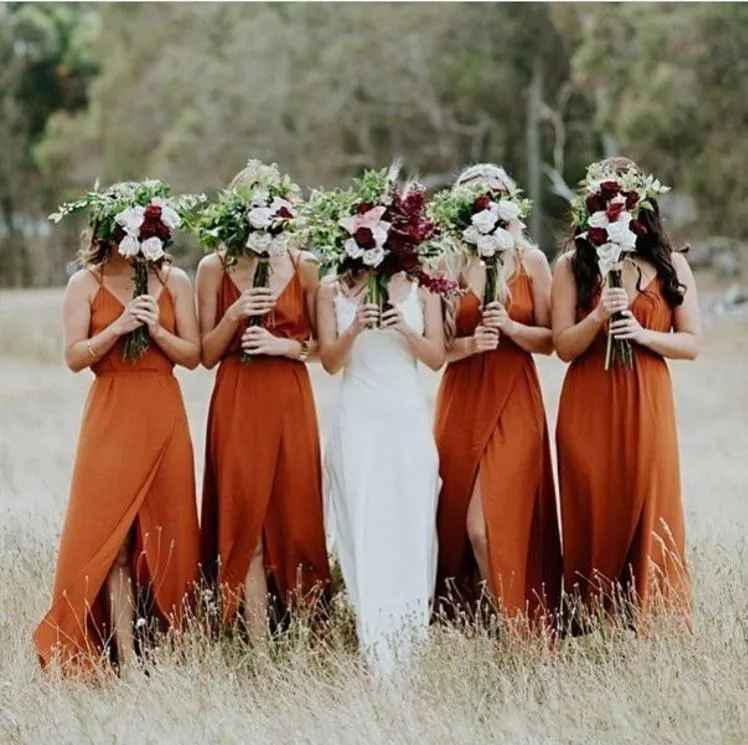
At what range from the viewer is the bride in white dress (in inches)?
316

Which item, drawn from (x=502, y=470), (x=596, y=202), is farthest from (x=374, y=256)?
(x=502, y=470)

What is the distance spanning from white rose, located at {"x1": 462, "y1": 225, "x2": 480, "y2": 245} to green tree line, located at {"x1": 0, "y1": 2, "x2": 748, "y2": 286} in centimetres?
2889

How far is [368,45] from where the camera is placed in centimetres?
5081

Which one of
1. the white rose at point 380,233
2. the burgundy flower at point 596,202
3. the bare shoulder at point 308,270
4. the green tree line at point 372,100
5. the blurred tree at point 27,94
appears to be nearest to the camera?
the white rose at point 380,233

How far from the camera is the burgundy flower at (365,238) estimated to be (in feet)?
24.9

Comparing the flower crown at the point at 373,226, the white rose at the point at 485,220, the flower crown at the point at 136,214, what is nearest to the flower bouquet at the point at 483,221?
the white rose at the point at 485,220

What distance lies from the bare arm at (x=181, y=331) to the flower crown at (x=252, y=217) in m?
0.23

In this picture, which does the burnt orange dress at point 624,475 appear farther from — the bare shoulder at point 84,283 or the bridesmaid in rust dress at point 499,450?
the bare shoulder at point 84,283

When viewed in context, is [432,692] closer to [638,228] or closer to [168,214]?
[638,228]

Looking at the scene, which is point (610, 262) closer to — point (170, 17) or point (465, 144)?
point (465, 144)

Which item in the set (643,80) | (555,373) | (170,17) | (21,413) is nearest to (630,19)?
(643,80)

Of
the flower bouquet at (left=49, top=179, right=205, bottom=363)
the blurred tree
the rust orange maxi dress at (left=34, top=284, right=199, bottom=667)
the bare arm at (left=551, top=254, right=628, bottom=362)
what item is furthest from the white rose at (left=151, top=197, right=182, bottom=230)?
the blurred tree

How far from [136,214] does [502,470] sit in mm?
2172

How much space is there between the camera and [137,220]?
7711 millimetres
